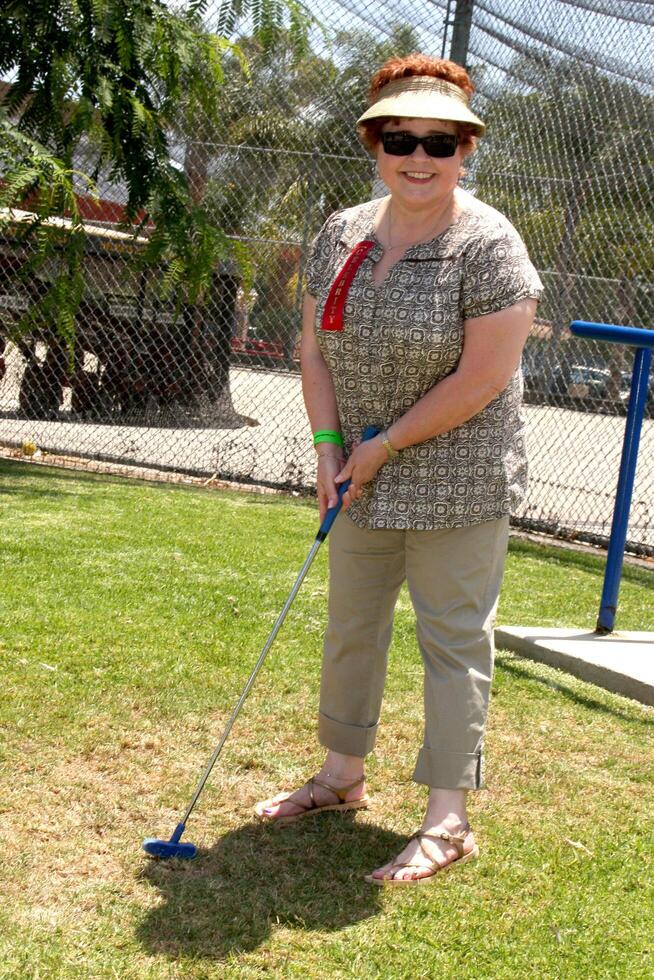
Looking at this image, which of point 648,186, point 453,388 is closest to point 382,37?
point 648,186

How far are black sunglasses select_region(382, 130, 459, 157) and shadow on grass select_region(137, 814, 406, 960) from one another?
5.62 feet

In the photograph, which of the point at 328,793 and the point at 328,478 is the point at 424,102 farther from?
the point at 328,793

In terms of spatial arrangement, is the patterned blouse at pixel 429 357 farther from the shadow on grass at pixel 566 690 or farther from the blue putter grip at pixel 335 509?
the shadow on grass at pixel 566 690

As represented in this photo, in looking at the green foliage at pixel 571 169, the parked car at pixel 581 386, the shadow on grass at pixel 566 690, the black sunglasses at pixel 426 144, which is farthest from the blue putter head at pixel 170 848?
the green foliage at pixel 571 169

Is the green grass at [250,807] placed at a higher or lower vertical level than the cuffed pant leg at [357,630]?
lower

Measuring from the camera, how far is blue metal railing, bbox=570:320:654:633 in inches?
181

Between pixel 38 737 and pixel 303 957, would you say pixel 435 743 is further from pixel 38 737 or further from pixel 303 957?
pixel 38 737

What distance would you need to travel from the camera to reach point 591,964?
8.63ft

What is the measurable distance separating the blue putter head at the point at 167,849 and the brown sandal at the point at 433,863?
426mm

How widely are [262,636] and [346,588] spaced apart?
1.60 metres

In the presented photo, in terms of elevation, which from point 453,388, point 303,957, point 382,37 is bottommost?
point 303,957

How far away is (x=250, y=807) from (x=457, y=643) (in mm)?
752

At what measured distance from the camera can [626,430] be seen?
482 cm

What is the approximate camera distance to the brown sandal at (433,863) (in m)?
2.93
